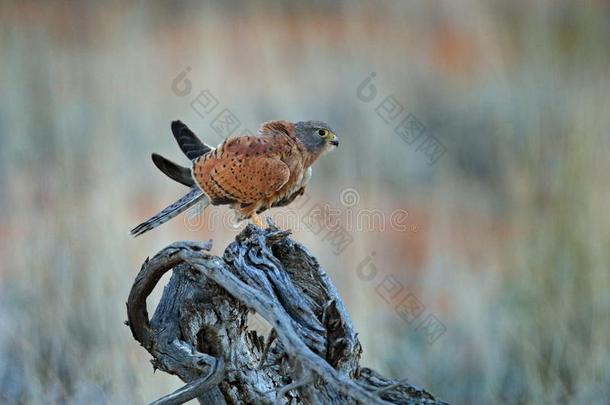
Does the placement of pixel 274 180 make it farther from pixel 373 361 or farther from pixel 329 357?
pixel 373 361

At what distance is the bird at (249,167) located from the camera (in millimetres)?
2633

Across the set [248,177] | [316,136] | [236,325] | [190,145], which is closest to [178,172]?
[190,145]

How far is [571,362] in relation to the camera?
3.84 meters

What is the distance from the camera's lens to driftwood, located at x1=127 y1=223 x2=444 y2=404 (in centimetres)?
213

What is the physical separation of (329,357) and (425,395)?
292 millimetres

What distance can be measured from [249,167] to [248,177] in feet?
0.11

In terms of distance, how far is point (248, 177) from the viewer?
8.63 feet

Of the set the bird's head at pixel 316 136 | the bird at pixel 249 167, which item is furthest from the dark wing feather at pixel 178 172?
the bird's head at pixel 316 136

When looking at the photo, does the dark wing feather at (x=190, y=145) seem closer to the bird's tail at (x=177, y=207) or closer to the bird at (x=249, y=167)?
Result: the bird at (x=249, y=167)

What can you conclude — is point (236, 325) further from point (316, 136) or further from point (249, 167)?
point (316, 136)

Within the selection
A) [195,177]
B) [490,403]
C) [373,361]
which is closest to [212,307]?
[195,177]

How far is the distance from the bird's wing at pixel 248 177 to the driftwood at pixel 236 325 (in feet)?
1.05

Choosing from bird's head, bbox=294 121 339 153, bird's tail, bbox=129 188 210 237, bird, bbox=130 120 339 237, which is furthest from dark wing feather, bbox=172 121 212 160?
bird's head, bbox=294 121 339 153

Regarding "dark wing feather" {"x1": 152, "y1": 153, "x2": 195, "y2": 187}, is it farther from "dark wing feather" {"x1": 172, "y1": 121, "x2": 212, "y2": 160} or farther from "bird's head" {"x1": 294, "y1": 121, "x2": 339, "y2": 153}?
"bird's head" {"x1": 294, "y1": 121, "x2": 339, "y2": 153}
